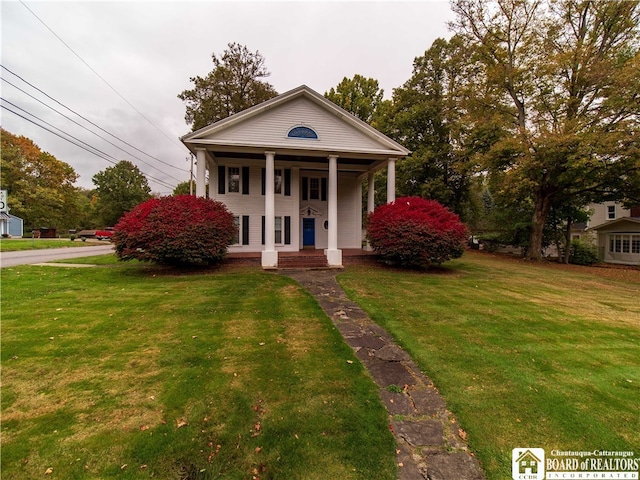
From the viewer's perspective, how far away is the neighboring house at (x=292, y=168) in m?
12.5

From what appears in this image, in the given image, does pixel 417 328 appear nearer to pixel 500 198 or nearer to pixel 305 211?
pixel 305 211

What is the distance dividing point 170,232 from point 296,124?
23.9 ft

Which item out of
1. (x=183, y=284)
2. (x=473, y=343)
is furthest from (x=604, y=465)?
(x=183, y=284)

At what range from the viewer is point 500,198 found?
20.1 metres

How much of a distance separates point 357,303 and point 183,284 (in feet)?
17.6

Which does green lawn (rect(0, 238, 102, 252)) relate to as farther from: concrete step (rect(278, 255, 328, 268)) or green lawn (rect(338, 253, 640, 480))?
green lawn (rect(338, 253, 640, 480))

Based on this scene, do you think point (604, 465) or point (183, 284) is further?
point (183, 284)

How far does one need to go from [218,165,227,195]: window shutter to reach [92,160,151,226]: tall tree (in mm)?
45014

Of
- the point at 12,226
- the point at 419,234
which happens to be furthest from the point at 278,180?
the point at 12,226

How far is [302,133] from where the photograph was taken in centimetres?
1308

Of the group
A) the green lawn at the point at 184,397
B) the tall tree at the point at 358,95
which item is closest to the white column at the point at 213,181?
the green lawn at the point at 184,397

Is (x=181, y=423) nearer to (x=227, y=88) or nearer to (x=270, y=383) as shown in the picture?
(x=270, y=383)

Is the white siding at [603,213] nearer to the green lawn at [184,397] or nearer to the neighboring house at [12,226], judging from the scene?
the green lawn at [184,397]

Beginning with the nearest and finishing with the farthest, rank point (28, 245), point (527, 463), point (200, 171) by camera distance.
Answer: point (527, 463), point (200, 171), point (28, 245)
